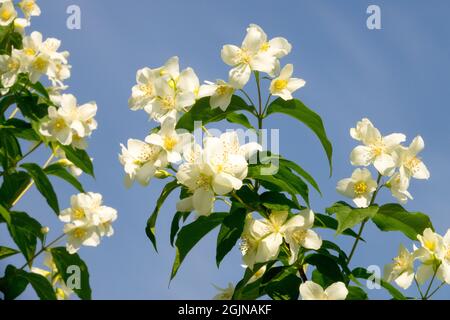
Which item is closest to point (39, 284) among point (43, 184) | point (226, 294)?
point (43, 184)

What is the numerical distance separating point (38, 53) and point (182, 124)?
1599mm

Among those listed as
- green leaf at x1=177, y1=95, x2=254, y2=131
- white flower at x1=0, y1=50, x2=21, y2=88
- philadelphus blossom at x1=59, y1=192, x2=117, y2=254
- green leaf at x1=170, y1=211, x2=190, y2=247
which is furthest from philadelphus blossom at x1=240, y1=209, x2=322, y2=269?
white flower at x1=0, y1=50, x2=21, y2=88

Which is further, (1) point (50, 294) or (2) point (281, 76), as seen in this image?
(1) point (50, 294)

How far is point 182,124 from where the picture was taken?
1.67m

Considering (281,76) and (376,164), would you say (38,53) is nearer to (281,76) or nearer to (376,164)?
(281,76)

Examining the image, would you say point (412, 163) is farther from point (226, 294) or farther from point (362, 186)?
point (226, 294)

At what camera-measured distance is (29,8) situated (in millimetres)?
3289

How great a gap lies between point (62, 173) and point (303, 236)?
170 cm

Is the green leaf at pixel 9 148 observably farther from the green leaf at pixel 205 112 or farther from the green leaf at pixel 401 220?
the green leaf at pixel 401 220

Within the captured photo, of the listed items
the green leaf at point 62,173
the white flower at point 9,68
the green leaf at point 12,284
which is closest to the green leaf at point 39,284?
the green leaf at point 12,284

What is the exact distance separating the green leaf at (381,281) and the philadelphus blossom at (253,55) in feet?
A: 1.91

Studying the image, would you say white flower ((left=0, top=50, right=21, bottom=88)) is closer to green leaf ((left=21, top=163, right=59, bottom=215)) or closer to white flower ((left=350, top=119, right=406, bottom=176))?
green leaf ((left=21, top=163, right=59, bottom=215))

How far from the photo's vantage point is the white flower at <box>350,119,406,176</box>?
68.6 inches
